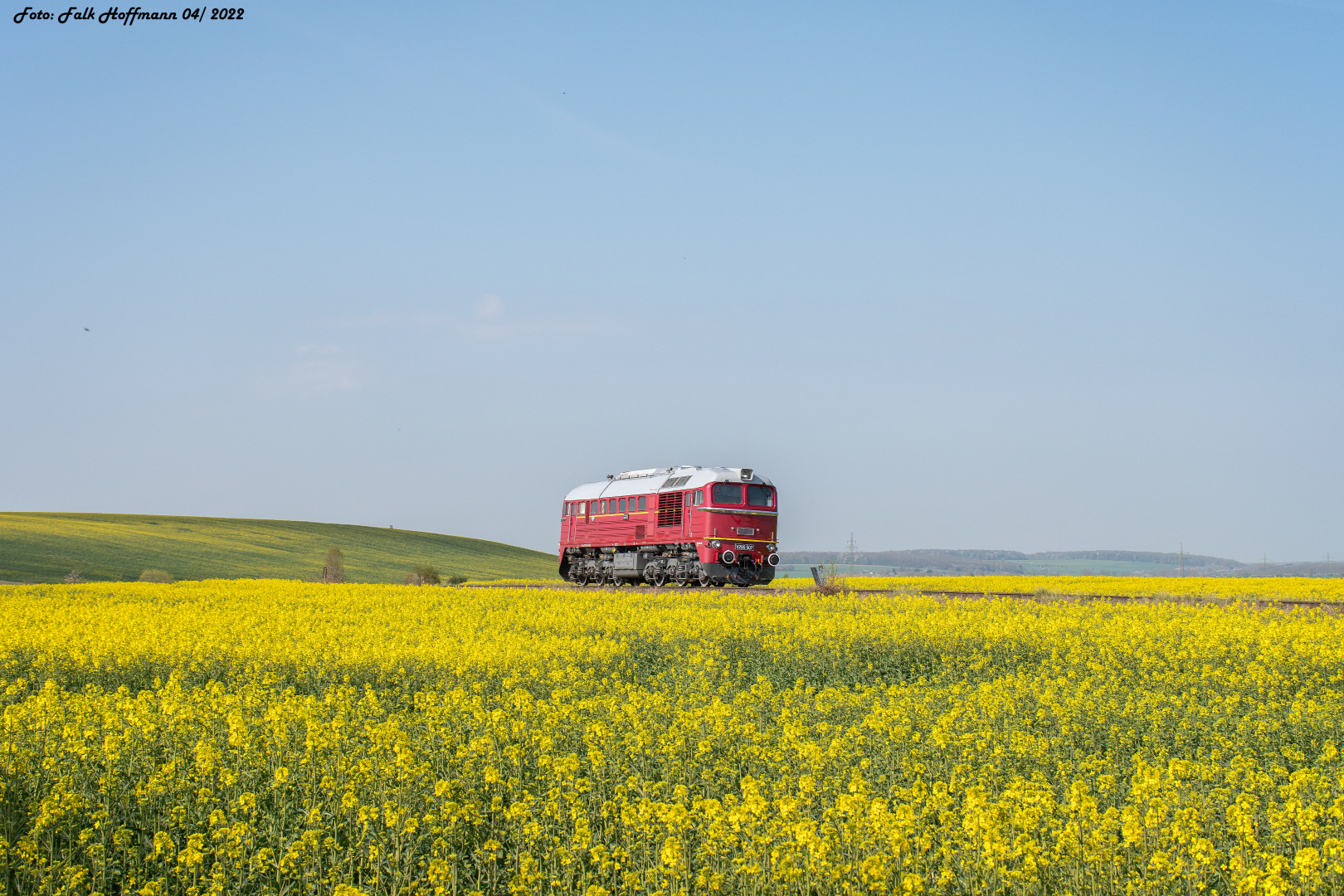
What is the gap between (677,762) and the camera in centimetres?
809

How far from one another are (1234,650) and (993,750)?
8666 mm

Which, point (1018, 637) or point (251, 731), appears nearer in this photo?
point (251, 731)

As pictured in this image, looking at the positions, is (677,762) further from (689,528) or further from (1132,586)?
(1132,586)

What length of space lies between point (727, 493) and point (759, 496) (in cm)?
155

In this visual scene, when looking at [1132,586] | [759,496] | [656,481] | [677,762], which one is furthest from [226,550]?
[677,762]

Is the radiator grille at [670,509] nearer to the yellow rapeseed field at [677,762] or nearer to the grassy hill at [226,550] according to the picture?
the yellow rapeseed field at [677,762]

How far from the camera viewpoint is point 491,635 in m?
15.6

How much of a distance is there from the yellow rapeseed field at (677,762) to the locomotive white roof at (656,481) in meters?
15.1

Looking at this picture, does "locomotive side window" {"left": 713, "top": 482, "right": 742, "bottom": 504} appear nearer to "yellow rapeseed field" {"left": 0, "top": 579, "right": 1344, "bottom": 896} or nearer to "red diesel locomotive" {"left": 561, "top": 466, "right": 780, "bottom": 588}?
"red diesel locomotive" {"left": 561, "top": 466, "right": 780, "bottom": 588}

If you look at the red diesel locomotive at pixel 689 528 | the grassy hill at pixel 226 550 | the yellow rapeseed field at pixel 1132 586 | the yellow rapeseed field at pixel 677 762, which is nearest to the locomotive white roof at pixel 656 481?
the red diesel locomotive at pixel 689 528

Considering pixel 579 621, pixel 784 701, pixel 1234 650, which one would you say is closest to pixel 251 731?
pixel 784 701

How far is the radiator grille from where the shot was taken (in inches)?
1288

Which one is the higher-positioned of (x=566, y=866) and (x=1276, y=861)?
(x=1276, y=861)

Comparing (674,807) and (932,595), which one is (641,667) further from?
(932,595)
